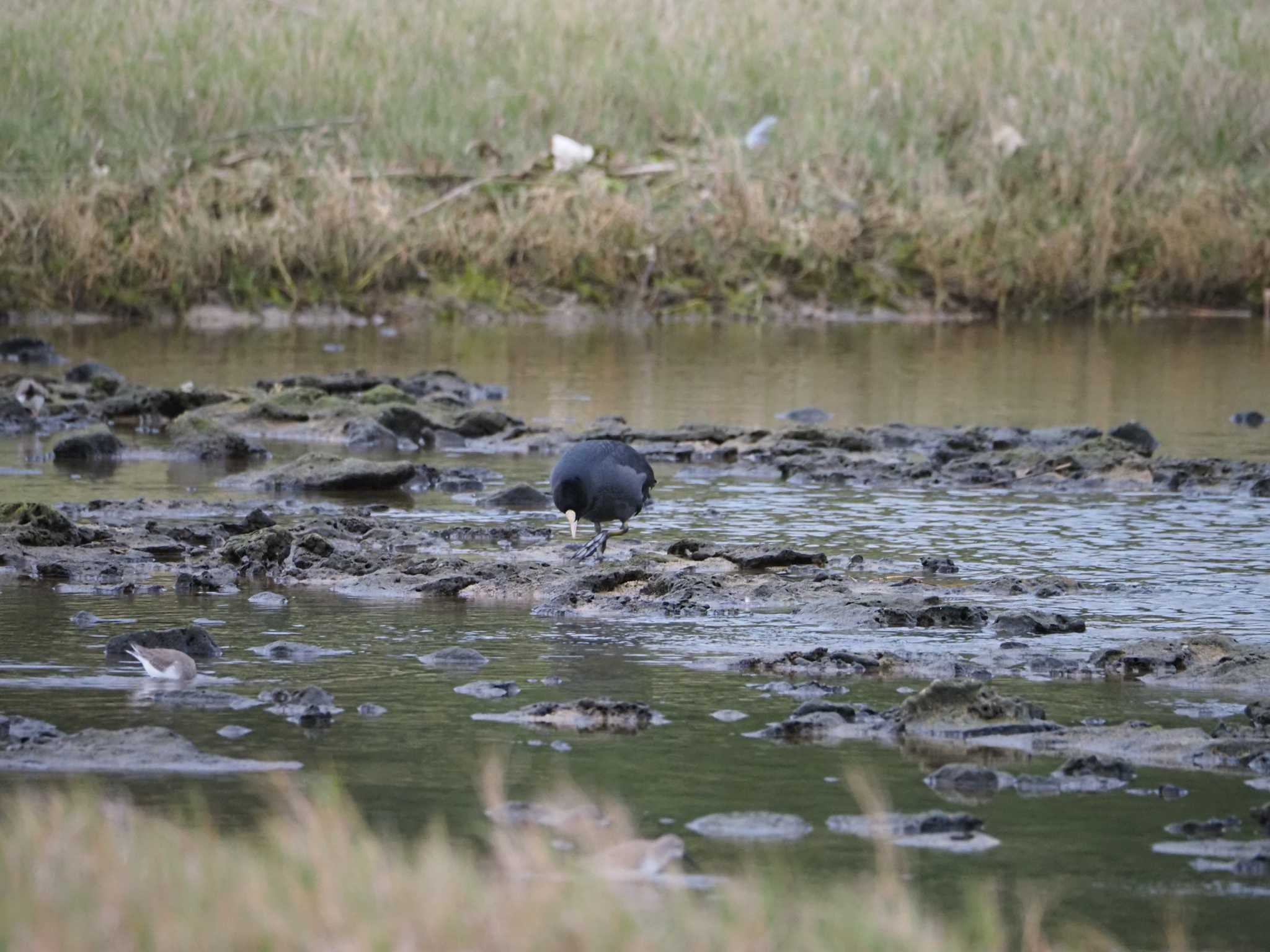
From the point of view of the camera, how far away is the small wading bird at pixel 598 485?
28.6 ft

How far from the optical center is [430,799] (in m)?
5.24

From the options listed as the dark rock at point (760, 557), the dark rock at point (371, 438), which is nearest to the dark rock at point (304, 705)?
the dark rock at point (760, 557)

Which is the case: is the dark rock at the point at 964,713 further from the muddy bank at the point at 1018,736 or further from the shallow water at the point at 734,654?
the shallow water at the point at 734,654

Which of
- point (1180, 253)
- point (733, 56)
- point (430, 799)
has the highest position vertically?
point (733, 56)

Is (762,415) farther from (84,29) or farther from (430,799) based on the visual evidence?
(84,29)

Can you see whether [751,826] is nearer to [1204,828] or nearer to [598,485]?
[1204,828]

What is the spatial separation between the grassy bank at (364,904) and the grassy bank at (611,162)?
702 inches

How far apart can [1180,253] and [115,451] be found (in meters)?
14.2

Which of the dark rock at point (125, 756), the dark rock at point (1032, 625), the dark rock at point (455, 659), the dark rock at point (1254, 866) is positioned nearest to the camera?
the dark rock at point (1254, 866)

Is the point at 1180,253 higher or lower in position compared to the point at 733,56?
lower

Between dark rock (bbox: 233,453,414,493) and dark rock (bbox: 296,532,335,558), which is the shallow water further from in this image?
dark rock (bbox: 296,532,335,558)

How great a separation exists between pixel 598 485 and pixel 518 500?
1.96 metres

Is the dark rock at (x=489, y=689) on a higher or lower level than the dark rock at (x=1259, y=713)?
lower

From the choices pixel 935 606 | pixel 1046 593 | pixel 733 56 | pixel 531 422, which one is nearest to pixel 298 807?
pixel 935 606
